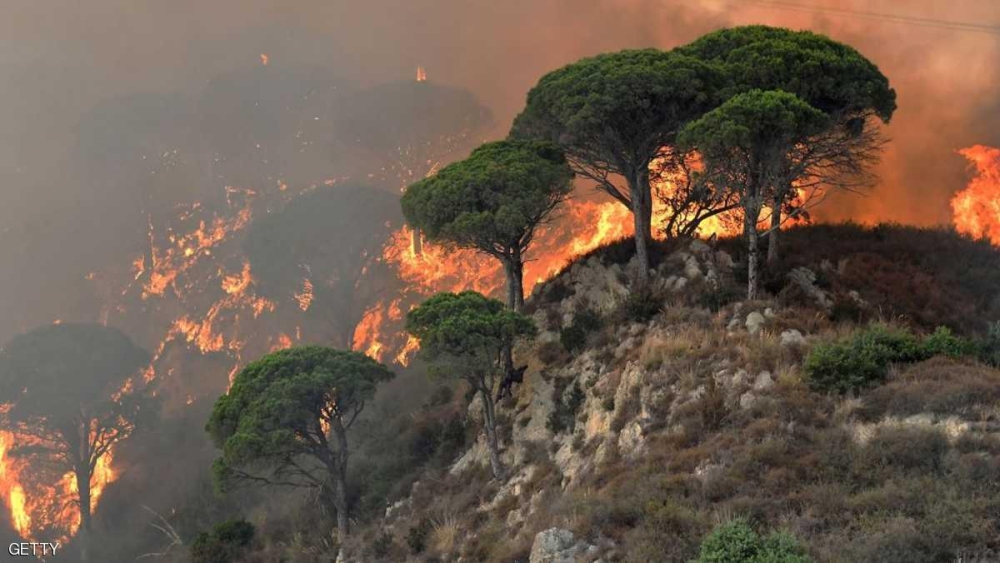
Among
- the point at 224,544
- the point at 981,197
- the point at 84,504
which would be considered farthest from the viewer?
the point at 84,504

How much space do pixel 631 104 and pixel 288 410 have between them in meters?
16.6

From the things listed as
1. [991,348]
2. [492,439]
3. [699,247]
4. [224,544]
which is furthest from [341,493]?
[991,348]

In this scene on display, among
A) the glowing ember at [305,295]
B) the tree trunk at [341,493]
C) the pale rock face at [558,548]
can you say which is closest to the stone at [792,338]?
→ the pale rock face at [558,548]

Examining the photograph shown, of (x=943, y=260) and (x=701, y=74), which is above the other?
(x=701, y=74)

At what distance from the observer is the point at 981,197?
47094 mm

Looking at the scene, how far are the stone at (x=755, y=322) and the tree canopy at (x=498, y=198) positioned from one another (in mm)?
8423

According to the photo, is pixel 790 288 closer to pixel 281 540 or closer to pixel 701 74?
pixel 701 74

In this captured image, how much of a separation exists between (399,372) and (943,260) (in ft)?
121

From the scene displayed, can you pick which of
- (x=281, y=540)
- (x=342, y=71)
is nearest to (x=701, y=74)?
(x=281, y=540)

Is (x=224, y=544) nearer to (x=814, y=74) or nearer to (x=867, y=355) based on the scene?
(x=867, y=355)

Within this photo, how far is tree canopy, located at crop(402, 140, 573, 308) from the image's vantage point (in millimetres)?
26391

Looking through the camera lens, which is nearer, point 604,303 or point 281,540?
point 604,303

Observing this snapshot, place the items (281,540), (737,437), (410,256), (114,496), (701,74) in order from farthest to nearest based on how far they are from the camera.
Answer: (410,256)
(114,496)
(281,540)
(701,74)
(737,437)

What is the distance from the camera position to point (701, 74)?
26672mm
